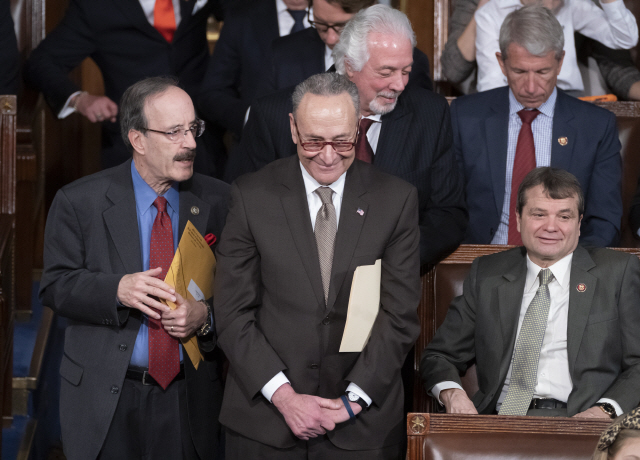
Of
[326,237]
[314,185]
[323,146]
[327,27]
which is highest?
[327,27]

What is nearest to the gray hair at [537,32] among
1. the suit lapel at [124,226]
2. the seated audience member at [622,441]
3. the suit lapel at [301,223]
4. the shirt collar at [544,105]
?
the shirt collar at [544,105]

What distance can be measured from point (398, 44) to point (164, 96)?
0.78 m

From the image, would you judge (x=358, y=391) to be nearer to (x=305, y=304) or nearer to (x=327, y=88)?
(x=305, y=304)

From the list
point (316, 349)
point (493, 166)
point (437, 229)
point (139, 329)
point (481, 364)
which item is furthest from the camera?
point (493, 166)

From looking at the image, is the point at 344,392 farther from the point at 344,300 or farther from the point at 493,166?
the point at 493,166

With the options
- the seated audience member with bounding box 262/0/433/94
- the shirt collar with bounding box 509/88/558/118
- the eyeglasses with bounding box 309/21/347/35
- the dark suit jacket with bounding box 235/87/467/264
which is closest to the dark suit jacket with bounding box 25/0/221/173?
the seated audience member with bounding box 262/0/433/94

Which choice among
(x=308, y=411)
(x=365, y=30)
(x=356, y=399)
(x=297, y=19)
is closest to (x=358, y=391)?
(x=356, y=399)

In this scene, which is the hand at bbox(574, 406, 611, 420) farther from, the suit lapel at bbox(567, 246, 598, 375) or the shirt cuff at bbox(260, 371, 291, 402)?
the shirt cuff at bbox(260, 371, 291, 402)

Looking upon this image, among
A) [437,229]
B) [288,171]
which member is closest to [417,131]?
[437,229]

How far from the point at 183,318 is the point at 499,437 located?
851 millimetres

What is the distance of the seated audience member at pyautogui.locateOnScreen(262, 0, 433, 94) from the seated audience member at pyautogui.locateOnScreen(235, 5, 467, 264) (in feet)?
1.25

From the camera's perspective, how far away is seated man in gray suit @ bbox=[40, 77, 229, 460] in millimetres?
2281

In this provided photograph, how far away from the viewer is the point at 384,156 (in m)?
2.73

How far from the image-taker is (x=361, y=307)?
215 centimetres
